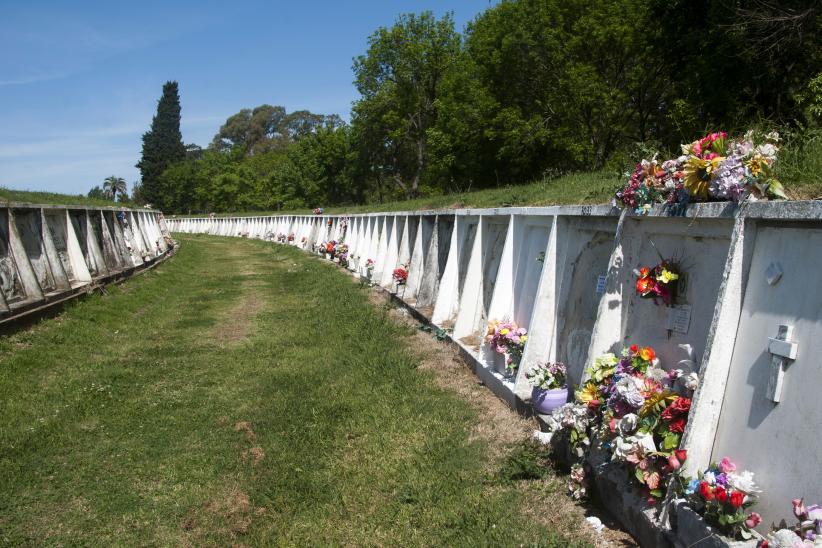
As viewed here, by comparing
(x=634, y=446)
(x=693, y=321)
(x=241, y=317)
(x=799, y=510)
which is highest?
(x=693, y=321)

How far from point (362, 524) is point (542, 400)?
5.84 feet

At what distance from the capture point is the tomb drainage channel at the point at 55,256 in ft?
30.7

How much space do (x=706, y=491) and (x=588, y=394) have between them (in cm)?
128

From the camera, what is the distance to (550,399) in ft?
16.5

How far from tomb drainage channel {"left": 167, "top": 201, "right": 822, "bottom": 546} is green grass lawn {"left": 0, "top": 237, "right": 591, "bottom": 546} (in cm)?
69

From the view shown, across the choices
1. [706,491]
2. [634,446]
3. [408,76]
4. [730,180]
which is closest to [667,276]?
[730,180]

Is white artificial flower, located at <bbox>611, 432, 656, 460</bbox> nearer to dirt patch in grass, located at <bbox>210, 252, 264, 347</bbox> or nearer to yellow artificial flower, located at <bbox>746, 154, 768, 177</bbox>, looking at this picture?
yellow artificial flower, located at <bbox>746, 154, 768, 177</bbox>

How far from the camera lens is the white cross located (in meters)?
2.88

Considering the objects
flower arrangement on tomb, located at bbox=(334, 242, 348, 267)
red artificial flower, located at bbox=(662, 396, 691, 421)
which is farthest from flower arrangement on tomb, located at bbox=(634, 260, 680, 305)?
flower arrangement on tomb, located at bbox=(334, 242, 348, 267)

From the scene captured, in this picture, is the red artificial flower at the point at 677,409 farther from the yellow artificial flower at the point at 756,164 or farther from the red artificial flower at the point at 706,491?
the yellow artificial flower at the point at 756,164

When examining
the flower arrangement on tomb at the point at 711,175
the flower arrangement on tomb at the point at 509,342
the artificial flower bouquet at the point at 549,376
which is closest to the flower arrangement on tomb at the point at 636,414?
the artificial flower bouquet at the point at 549,376

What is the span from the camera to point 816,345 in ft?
9.03

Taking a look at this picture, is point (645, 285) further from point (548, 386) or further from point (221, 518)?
point (221, 518)

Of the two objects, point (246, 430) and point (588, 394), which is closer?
point (588, 394)
